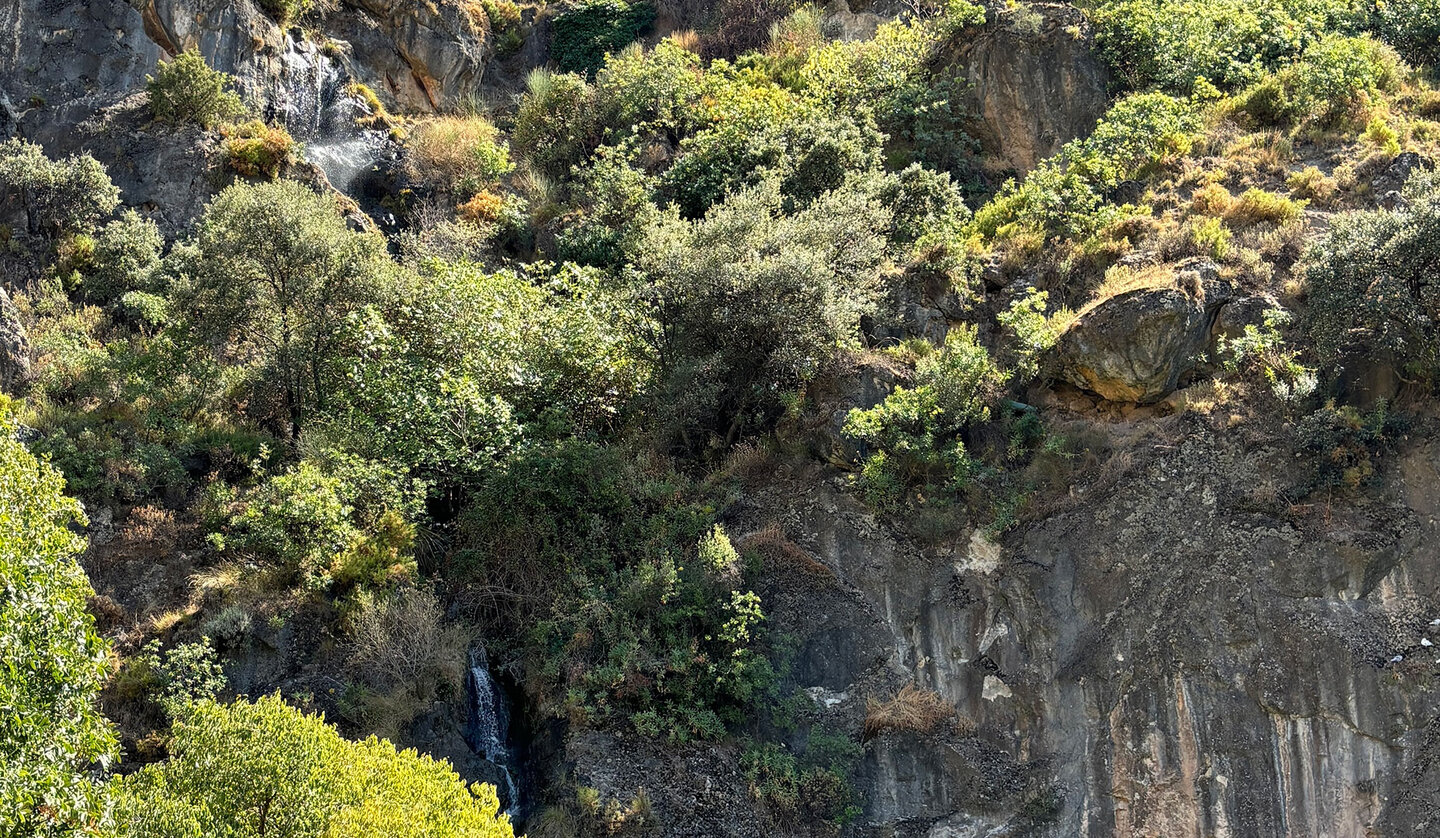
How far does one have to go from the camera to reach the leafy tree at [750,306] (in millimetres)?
20078

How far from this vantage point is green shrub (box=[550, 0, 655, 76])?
33875 mm

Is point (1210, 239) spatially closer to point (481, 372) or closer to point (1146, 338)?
point (1146, 338)

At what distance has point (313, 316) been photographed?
21.2 metres

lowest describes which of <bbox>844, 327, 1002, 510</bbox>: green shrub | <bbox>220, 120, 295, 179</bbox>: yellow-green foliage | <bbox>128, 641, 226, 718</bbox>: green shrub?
<bbox>128, 641, 226, 718</bbox>: green shrub

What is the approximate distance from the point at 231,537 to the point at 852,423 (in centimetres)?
921

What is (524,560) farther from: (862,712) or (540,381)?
(862,712)

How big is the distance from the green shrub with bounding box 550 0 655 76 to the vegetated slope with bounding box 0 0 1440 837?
9031 millimetres

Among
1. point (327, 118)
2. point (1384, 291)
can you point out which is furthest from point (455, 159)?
point (1384, 291)

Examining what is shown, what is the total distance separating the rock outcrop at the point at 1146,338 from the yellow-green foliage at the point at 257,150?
54.8 ft

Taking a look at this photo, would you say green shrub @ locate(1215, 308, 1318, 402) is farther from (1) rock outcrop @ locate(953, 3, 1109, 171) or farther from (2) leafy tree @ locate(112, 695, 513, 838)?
(2) leafy tree @ locate(112, 695, 513, 838)

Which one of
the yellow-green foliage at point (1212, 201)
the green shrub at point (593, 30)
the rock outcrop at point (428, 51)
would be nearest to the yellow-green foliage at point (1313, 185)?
the yellow-green foliage at point (1212, 201)

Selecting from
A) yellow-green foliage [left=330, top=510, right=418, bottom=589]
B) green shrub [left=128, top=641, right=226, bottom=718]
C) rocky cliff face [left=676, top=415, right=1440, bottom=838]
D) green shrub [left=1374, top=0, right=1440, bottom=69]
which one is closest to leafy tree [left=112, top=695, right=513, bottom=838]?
green shrub [left=128, top=641, right=226, bottom=718]

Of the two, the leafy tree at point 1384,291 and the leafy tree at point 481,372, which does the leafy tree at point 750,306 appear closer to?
the leafy tree at point 481,372

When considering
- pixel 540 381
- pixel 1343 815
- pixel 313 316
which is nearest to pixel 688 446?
pixel 540 381
